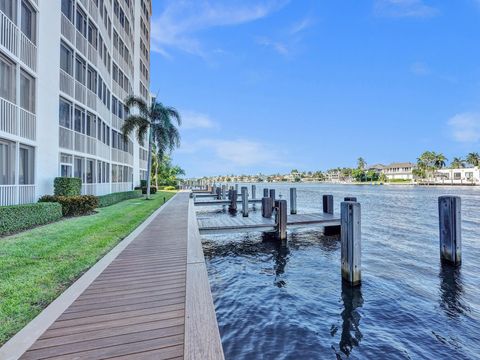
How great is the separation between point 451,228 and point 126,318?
9.47 metres

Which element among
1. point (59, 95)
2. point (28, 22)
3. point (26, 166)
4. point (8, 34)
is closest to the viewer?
point (8, 34)

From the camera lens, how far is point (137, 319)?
3.65m

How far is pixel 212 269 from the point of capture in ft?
30.5

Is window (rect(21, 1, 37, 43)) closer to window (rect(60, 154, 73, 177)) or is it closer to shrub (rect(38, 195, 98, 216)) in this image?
window (rect(60, 154, 73, 177))

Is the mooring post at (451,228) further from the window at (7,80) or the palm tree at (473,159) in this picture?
the palm tree at (473,159)

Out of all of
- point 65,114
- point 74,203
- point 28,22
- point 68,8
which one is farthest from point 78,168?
point 68,8

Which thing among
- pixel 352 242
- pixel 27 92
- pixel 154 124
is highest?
pixel 154 124

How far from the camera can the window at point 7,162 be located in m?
11.1

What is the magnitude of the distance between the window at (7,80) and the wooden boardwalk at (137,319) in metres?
9.55

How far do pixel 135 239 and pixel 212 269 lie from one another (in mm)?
2496

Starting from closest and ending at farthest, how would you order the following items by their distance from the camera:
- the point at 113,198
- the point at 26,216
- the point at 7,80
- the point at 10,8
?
the point at 26,216
the point at 7,80
the point at 10,8
the point at 113,198

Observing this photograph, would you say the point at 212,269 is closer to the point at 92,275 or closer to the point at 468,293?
the point at 92,275

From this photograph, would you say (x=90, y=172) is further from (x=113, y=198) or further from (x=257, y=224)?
(x=257, y=224)

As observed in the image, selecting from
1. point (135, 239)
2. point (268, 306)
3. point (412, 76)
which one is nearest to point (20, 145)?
point (135, 239)
